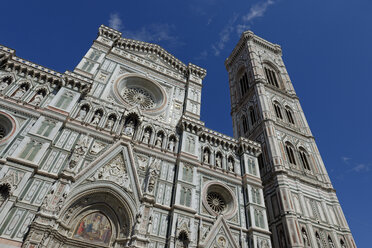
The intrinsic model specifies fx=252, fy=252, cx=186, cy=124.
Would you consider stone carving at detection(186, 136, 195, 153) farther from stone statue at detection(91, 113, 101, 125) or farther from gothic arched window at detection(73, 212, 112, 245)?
gothic arched window at detection(73, 212, 112, 245)

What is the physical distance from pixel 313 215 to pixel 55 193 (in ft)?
58.7

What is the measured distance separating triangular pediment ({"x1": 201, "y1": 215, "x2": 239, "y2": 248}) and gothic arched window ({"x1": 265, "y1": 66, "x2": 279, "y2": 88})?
73.2 ft

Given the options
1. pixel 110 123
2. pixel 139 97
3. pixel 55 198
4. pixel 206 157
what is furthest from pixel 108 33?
pixel 55 198

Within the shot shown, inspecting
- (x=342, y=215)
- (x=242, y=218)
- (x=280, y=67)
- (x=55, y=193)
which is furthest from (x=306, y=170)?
(x=55, y=193)

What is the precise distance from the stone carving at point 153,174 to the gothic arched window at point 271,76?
72.2ft

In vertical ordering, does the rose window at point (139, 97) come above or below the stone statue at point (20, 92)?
above

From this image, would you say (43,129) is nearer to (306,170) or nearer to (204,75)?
(204,75)

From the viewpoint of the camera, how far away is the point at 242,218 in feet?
53.5

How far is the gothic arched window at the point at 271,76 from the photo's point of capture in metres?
32.6

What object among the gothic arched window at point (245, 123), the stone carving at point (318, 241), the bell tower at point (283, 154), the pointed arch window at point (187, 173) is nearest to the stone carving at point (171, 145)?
the pointed arch window at point (187, 173)

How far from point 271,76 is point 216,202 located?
22.0 meters

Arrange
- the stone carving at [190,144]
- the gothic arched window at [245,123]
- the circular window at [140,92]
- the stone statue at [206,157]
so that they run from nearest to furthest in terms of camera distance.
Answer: the stone carving at [190,144] < the stone statue at [206,157] < the circular window at [140,92] < the gothic arched window at [245,123]

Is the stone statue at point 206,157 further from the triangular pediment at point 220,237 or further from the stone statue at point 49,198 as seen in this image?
the stone statue at point 49,198

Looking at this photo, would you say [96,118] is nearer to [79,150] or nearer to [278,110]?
[79,150]
